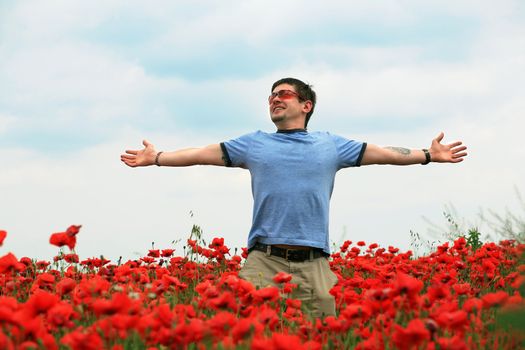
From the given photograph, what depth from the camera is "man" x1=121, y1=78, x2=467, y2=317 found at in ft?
18.4

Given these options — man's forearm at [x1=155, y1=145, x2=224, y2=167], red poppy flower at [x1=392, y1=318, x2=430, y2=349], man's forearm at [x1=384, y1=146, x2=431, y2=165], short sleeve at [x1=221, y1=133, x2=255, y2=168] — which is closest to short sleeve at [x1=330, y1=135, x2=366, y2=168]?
man's forearm at [x1=384, y1=146, x2=431, y2=165]

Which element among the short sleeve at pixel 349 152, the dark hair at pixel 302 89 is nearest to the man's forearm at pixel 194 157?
the dark hair at pixel 302 89

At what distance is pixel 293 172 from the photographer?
18.7 feet

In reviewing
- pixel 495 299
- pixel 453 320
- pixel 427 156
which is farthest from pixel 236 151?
pixel 453 320

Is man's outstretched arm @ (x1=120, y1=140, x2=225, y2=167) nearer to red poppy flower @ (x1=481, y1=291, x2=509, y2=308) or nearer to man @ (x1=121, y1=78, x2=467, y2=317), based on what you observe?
man @ (x1=121, y1=78, x2=467, y2=317)

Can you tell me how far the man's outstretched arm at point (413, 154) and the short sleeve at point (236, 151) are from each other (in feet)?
3.56

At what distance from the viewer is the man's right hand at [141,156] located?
6148mm

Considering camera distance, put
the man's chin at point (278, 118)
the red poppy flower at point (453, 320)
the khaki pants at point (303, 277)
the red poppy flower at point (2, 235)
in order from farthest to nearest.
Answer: the man's chin at point (278, 118) → the khaki pants at point (303, 277) → the red poppy flower at point (2, 235) → the red poppy flower at point (453, 320)

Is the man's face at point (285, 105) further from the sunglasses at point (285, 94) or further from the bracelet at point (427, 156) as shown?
the bracelet at point (427, 156)

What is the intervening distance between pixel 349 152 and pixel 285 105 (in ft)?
2.42

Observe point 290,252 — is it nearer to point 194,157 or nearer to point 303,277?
point 303,277

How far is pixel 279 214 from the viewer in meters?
5.64

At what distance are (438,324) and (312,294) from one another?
243 centimetres

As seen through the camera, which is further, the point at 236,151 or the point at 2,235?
the point at 236,151
